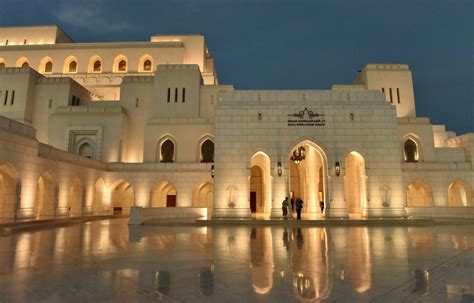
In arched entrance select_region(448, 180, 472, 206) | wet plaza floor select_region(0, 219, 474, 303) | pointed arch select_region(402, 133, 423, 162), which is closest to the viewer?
wet plaza floor select_region(0, 219, 474, 303)

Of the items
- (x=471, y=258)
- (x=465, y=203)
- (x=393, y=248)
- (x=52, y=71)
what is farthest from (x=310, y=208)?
(x=52, y=71)

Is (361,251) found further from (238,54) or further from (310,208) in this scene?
(238,54)

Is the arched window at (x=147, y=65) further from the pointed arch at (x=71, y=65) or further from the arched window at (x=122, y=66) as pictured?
the pointed arch at (x=71, y=65)

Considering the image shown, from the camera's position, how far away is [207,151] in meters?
32.1

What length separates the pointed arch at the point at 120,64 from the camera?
45.5 m

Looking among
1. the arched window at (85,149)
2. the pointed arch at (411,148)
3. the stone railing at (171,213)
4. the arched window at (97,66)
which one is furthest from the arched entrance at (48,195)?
the pointed arch at (411,148)

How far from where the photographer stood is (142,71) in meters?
45.3

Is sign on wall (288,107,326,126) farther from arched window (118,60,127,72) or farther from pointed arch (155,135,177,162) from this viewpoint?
arched window (118,60,127,72)

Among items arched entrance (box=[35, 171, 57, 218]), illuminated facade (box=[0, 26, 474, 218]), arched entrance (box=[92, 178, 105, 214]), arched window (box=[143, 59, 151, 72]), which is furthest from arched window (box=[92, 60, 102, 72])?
arched entrance (box=[35, 171, 57, 218])

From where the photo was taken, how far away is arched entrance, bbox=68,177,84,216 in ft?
79.5

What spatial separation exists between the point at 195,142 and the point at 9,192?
1759 cm

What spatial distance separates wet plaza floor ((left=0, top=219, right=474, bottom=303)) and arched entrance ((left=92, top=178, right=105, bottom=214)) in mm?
20154

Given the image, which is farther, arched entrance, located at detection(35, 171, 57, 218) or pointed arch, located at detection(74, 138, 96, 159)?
pointed arch, located at detection(74, 138, 96, 159)

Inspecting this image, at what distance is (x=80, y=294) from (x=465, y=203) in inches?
1502
